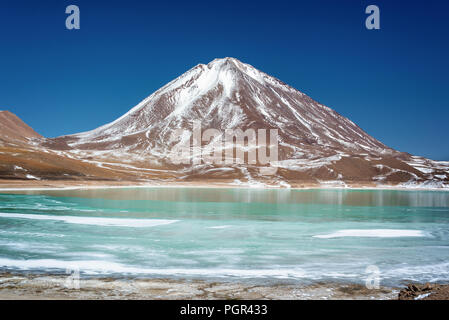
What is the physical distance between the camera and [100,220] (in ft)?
95.2

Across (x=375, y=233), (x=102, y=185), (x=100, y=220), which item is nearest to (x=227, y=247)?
(x=375, y=233)

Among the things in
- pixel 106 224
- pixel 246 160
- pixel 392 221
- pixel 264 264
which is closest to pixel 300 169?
pixel 246 160

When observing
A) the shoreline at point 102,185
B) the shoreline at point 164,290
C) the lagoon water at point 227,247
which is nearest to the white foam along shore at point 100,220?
the lagoon water at point 227,247

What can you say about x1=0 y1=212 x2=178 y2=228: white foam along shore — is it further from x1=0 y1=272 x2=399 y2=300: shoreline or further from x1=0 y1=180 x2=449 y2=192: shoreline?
x1=0 y1=180 x2=449 y2=192: shoreline

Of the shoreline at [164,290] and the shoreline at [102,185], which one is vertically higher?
the shoreline at [102,185]

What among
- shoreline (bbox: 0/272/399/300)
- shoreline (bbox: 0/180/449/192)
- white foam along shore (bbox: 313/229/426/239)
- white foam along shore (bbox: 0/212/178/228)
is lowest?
white foam along shore (bbox: 313/229/426/239)

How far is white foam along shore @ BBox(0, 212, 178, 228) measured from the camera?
27.2 meters

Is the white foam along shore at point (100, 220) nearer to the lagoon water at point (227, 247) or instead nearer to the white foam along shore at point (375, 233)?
the lagoon water at point (227, 247)

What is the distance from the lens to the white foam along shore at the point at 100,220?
89.1 ft

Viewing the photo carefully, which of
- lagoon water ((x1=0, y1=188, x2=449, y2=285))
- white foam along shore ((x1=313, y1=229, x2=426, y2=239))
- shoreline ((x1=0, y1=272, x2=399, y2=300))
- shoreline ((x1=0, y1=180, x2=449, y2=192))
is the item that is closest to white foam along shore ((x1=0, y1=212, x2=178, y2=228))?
lagoon water ((x1=0, y1=188, x2=449, y2=285))

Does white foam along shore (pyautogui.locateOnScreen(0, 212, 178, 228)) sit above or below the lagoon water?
above

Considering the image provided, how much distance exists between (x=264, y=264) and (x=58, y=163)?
97596 mm
